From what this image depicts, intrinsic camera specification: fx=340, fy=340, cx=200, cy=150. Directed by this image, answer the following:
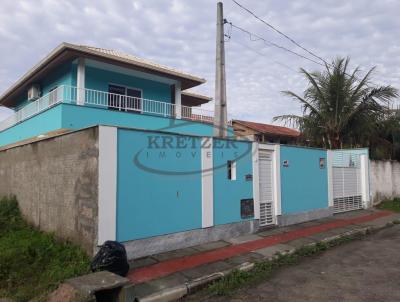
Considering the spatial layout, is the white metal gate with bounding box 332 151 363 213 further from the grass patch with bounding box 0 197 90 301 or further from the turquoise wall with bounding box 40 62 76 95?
the turquoise wall with bounding box 40 62 76 95

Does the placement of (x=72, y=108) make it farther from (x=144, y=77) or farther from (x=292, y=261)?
(x=292, y=261)

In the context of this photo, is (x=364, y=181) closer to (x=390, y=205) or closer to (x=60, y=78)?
(x=390, y=205)

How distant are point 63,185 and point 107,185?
1.59m

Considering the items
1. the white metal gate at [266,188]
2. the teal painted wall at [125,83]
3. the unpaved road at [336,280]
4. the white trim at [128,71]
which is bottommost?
the unpaved road at [336,280]

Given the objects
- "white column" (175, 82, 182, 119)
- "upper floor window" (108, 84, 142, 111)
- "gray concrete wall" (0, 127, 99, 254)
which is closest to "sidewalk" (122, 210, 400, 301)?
"gray concrete wall" (0, 127, 99, 254)

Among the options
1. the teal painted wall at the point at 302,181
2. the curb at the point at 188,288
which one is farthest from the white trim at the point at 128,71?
the curb at the point at 188,288

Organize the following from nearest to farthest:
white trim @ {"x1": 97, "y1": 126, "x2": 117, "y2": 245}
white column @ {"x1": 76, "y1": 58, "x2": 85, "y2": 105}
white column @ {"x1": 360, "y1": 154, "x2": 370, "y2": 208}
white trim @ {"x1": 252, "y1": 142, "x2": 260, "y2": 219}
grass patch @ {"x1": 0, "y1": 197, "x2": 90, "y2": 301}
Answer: grass patch @ {"x1": 0, "y1": 197, "x2": 90, "y2": 301}
white trim @ {"x1": 97, "y1": 126, "x2": 117, "y2": 245}
white trim @ {"x1": 252, "y1": 142, "x2": 260, "y2": 219}
white column @ {"x1": 76, "y1": 58, "x2": 85, "y2": 105}
white column @ {"x1": 360, "y1": 154, "x2": 370, "y2": 208}

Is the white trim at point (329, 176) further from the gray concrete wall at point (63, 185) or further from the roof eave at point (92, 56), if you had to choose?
the gray concrete wall at point (63, 185)

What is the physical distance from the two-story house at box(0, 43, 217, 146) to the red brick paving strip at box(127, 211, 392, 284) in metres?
6.70

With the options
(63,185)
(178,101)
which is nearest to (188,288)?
(63,185)

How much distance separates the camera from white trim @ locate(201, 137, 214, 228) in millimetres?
8258

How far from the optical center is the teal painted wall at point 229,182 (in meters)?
8.70

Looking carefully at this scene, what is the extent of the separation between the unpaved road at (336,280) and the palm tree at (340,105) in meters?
8.68

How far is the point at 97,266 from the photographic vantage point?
532 centimetres
